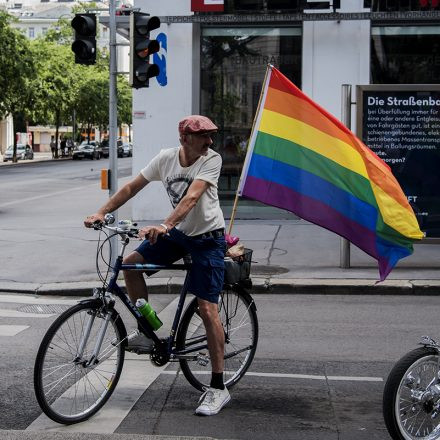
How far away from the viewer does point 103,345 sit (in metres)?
5.45

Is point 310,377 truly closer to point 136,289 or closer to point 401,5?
point 136,289

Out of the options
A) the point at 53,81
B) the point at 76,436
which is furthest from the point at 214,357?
the point at 53,81

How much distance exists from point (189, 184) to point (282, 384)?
163cm

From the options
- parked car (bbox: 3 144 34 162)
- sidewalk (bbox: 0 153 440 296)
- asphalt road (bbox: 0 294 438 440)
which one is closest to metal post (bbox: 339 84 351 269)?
sidewalk (bbox: 0 153 440 296)

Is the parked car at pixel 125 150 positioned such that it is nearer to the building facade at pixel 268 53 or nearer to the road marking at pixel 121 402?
the building facade at pixel 268 53

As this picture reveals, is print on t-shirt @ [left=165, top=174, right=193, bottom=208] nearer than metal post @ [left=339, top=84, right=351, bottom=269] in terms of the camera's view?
Yes

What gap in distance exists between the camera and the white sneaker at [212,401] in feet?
17.9

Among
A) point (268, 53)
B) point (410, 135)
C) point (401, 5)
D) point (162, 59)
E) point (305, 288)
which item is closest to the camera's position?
point (305, 288)

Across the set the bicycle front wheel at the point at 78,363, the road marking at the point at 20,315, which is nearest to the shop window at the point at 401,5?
the road marking at the point at 20,315

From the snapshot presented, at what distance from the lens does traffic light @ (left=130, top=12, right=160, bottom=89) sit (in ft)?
36.8

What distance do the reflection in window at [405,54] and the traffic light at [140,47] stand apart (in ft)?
25.3

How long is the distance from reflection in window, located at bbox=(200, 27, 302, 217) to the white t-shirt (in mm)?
12944

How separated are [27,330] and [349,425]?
3842 millimetres

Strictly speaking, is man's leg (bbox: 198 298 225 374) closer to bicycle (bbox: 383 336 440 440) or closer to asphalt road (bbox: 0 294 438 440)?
asphalt road (bbox: 0 294 438 440)
